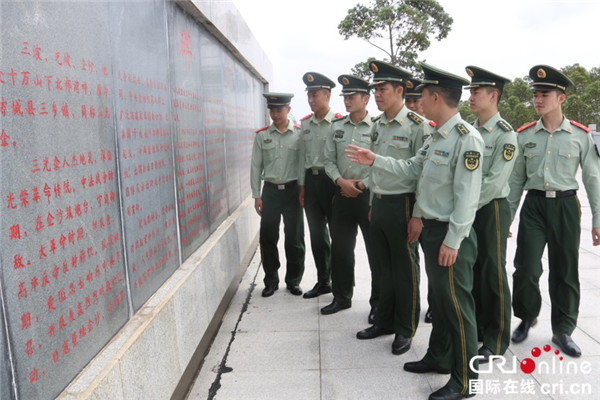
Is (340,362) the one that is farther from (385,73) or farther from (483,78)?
(483,78)

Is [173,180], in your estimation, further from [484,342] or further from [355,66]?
[355,66]

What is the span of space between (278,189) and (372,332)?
1665 mm

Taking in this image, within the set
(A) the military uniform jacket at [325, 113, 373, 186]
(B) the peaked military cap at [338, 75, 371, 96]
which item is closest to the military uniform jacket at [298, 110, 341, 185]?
(A) the military uniform jacket at [325, 113, 373, 186]

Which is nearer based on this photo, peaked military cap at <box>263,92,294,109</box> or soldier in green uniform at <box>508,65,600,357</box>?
soldier in green uniform at <box>508,65,600,357</box>

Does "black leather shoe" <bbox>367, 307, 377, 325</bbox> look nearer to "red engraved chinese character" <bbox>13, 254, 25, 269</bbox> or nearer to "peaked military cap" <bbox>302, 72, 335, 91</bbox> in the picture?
"peaked military cap" <bbox>302, 72, 335, 91</bbox>

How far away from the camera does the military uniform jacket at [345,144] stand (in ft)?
13.1

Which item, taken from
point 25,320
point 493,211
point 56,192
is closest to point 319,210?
point 493,211

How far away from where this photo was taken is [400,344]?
3391 millimetres

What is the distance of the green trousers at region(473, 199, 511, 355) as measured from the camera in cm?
312

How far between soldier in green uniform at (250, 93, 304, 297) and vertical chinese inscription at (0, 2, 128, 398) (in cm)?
253

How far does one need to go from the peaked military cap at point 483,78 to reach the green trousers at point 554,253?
2.79ft

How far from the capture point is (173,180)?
117 inches

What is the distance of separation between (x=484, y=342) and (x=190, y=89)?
8.91 feet

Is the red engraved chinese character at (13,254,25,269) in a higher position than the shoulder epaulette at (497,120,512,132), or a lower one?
lower
